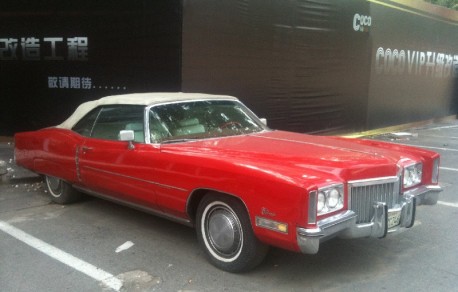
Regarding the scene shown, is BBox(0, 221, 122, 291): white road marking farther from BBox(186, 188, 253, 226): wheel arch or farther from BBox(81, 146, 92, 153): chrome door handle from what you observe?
BBox(81, 146, 92, 153): chrome door handle

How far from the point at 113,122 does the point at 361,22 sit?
8.71 m

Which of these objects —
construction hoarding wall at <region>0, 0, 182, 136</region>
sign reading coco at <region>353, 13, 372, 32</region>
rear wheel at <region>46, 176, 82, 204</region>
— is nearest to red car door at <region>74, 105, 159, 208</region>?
rear wheel at <region>46, 176, 82, 204</region>

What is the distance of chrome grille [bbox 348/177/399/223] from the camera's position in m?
3.54

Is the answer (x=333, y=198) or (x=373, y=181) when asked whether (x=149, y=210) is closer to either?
(x=333, y=198)

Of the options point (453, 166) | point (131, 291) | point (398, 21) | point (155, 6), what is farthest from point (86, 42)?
point (398, 21)

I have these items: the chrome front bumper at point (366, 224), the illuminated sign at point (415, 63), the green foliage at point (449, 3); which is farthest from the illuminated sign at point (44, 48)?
the green foliage at point (449, 3)

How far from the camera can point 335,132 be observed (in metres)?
11.8

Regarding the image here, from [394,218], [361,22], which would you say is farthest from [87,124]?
[361,22]

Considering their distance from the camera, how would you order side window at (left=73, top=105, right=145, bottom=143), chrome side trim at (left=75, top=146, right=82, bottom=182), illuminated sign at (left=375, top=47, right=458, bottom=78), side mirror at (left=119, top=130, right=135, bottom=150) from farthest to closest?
1. illuminated sign at (left=375, top=47, right=458, bottom=78)
2. chrome side trim at (left=75, top=146, right=82, bottom=182)
3. side window at (left=73, top=105, right=145, bottom=143)
4. side mirror at (left=119, top=130, right=135, bottom=150)

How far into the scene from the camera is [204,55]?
8.29 metres

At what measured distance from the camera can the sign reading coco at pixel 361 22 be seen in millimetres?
11789

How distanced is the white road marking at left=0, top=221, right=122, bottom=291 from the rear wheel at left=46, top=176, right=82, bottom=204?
79cm

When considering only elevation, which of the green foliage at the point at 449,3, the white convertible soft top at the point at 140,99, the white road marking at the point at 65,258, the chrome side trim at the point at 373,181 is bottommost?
the white road marking at the point at 65,258

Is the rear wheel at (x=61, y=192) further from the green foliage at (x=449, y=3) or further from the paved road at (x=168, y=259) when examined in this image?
the green foliage at (x=449, y=3)
